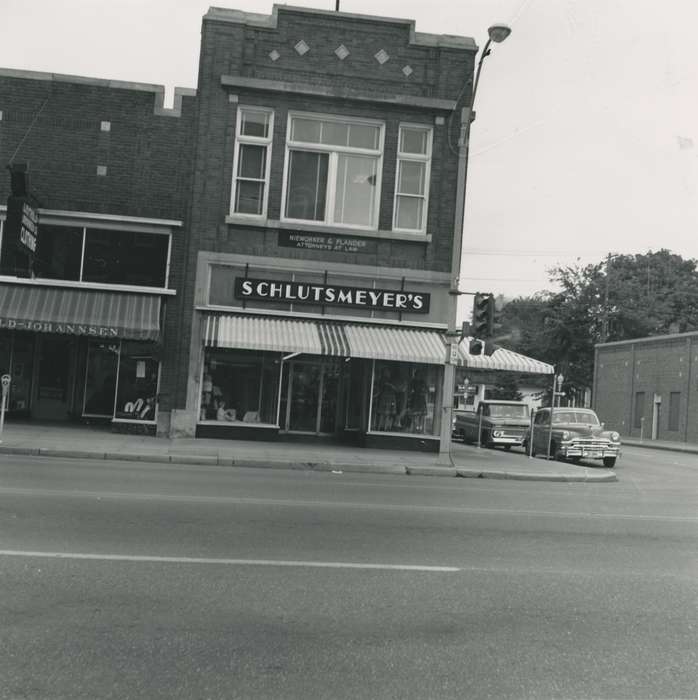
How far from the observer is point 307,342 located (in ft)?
67.4

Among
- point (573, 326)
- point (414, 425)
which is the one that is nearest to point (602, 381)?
point (573, 326)

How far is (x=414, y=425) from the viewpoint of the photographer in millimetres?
22219

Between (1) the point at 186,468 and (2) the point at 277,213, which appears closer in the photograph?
(1) the point at 186,468

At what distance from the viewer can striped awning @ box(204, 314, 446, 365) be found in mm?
20359

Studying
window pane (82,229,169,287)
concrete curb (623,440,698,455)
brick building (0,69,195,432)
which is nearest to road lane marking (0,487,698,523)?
brick building (0,69,195,432)

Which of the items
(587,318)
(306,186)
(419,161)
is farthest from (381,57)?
(587,318)

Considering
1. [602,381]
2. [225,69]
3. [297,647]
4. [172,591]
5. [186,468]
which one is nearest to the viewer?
[297,647]

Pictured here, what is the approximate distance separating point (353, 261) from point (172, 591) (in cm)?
1612

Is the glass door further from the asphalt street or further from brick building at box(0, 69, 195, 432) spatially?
the asphalt street

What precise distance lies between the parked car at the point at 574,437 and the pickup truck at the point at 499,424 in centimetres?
359

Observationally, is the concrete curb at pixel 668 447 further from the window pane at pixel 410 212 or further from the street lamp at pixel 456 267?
the window pane at pixel 410 212

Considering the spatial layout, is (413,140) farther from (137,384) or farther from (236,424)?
(137,384)

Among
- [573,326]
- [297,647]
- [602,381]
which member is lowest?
[297,647]

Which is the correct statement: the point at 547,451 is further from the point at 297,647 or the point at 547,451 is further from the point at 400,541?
the point at 297,647
